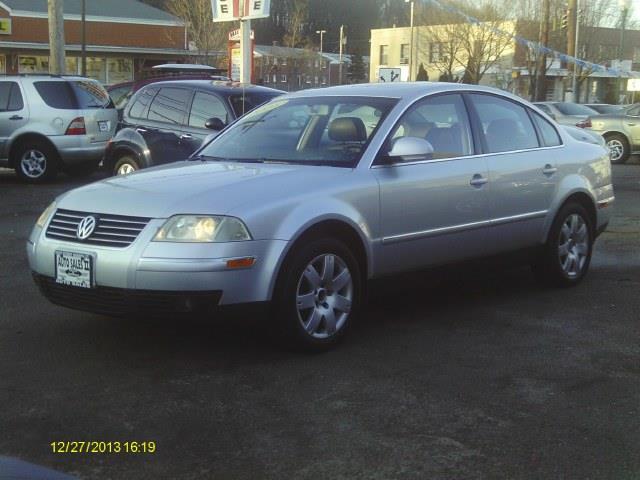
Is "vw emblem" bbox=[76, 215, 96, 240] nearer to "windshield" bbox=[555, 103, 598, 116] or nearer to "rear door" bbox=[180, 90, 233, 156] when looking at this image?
"rear door" bbox=[180, 90, 233, 156]

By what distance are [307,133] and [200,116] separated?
494cm

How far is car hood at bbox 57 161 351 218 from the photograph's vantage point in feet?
15.6

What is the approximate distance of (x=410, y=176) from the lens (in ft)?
18.2

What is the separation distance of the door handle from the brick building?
116ft

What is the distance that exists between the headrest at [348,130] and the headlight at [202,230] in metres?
1.25

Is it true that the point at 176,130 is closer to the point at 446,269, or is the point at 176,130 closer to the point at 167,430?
the point at 446,269

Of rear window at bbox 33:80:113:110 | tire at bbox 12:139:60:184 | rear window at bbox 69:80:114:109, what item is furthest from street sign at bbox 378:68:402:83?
tire at bbox 12:139:60:184

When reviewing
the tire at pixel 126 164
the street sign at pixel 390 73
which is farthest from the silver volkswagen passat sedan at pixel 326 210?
the street sign at pixel 390 73

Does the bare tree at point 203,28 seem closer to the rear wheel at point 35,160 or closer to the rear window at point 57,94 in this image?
the rear window at point 57,94

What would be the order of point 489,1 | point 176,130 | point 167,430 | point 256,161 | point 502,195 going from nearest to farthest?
1. point 167,430
2. point 256,161
3. point 502,195
4. point 176,130
5. point 489,1

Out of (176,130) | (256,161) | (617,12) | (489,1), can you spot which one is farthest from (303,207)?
(617,12)

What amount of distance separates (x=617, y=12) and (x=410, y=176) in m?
45.7


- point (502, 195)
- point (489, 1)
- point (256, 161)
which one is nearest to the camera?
point (256, 161)

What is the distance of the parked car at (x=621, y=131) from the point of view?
2045 centimetres
